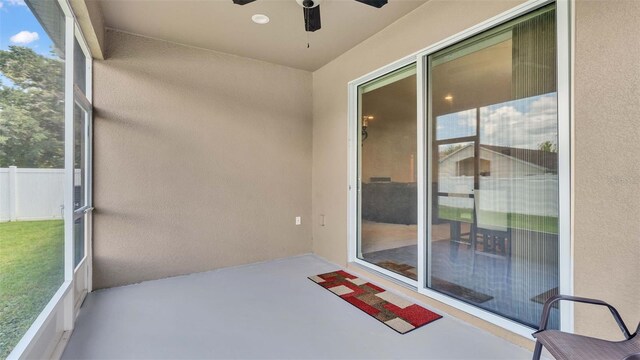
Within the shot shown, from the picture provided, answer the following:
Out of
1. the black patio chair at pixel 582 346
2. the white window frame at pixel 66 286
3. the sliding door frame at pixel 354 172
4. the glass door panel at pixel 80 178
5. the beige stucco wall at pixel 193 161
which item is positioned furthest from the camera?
the sliding door frame at pixel 354 172

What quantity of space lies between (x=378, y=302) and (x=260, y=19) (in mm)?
2912

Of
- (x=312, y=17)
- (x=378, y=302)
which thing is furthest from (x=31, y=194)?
(x=378, y=302)

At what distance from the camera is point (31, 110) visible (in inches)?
64.4

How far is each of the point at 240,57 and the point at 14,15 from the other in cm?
259

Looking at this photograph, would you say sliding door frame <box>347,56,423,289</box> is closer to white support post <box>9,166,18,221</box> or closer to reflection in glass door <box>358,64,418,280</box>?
reflection in glass door <box>358,64,418,280</box>

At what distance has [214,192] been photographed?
3.70m

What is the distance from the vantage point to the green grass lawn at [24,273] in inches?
52.6

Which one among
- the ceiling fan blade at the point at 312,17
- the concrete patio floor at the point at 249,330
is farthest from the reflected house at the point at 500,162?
the ceiling fan blade at the point at 312,17

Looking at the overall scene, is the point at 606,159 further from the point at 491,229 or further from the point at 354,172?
the point at 354,172

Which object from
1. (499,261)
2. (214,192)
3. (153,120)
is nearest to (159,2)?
(153,120)

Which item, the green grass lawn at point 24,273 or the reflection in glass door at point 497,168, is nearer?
the green grass lawn at point 24,273

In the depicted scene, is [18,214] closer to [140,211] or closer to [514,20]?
[140,211]

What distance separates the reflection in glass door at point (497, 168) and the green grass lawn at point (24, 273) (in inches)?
108

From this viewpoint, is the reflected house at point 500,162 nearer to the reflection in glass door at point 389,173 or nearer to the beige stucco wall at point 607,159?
the beige stucco wall at point 607,159
